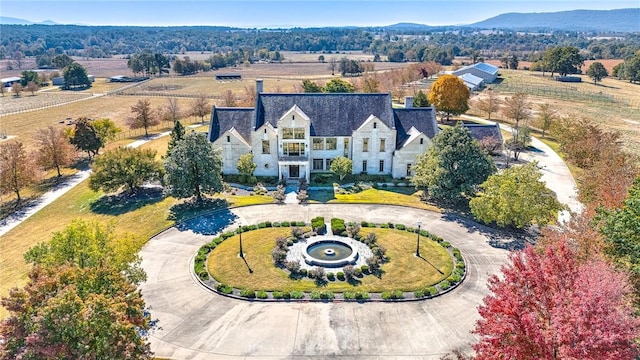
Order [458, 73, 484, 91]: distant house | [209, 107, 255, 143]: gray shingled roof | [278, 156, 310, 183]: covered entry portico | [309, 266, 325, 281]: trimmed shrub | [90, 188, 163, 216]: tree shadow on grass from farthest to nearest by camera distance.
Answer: [458, 73, 484, 91]: distant house
[209, 107, 255, 143]: gray shingled roof
[278, 156, 310, 183]: covered entry portico
[90, 188, 163, 216]: tree shadow on grass
[309, 266, 325, 281]: trimmed shrub

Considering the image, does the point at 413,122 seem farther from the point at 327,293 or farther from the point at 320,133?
the point at 327,293

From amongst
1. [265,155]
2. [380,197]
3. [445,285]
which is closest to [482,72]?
[380,197]

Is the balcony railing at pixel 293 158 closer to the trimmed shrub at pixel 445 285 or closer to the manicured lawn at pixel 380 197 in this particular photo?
the manicured lawn at pixel 380 197

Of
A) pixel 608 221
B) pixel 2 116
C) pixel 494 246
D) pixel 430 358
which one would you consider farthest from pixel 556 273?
pixel 2 116

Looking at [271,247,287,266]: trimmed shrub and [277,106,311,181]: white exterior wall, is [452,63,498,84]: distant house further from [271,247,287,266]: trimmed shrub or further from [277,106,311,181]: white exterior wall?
[271,247,287,266]: trimmed shrub

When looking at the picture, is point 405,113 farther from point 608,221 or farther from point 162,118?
point 162,118

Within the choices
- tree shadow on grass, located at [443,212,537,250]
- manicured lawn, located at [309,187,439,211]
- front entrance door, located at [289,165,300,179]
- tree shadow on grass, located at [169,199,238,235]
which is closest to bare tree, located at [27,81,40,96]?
tree shadow on grass, located at [169,199,238,235]
